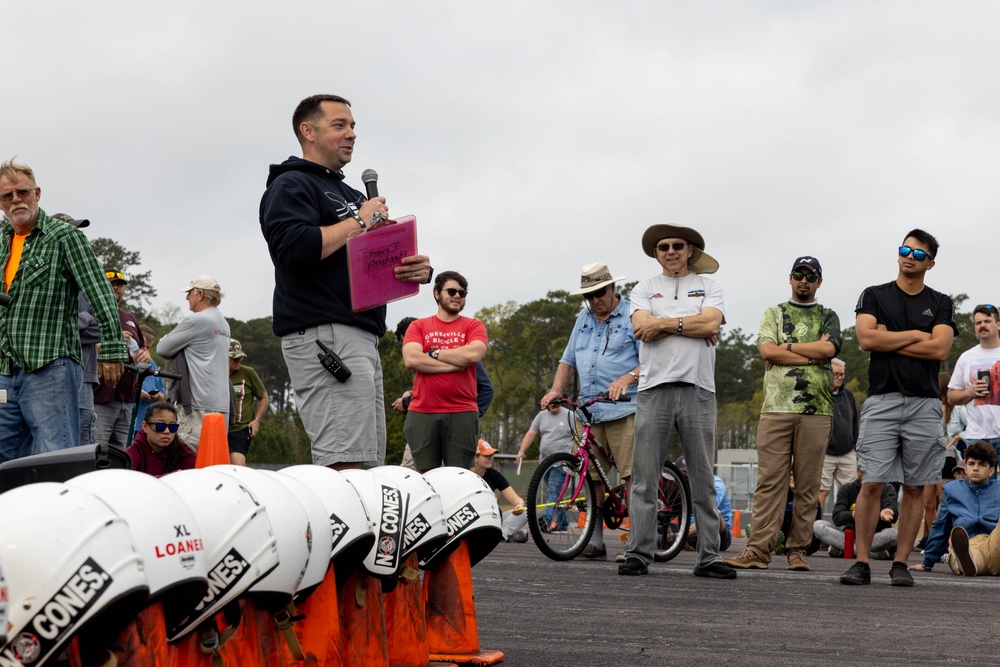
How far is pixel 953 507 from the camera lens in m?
11.3

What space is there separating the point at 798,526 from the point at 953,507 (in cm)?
238

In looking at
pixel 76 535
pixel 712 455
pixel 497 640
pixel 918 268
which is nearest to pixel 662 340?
pixel 712 455

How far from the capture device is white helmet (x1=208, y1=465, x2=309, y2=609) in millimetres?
3363

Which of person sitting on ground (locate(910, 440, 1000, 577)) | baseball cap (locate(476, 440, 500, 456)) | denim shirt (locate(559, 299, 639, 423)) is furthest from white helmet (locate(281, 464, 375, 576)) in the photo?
baseball cap (locate(476, 440, 500, 456))

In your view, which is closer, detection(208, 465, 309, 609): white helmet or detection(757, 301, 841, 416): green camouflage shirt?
detection(208, 465, 309, 609): white helmet

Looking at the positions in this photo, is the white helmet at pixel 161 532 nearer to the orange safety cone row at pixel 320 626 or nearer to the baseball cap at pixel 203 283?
the orange safety cone row at pixel 320 626

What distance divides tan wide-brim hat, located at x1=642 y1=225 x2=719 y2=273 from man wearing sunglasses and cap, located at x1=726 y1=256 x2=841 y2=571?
2.25ft

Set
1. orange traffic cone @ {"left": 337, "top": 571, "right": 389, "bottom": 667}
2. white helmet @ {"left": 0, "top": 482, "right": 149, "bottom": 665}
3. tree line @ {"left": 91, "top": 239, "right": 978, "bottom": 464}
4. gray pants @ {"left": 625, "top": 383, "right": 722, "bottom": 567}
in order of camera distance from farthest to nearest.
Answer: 1. tree line @ {"left": 91, "top": 239, "right": 978, "bottom": 464}
2. gray pants @ {"left": 625, "top": 383, "right": 722, "bottom": 567}
3. orange traffic cone @ {"left": 337, "top": 571, "right": 389, "bottom": 667}
4. white helmet @ {"left": 0, "top": 482, "right": 149, "bottom": 665}

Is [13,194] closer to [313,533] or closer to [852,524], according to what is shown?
[313,533]

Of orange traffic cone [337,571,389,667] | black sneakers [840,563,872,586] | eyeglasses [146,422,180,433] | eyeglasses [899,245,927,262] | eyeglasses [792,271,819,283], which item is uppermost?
eyeglasses [899,245,927,262]

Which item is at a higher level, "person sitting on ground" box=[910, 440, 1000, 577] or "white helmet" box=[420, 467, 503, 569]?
"white helmet" box=[420, 467, 503, 569]

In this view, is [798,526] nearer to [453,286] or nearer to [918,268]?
[918,268]

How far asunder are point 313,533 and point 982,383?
981 centimetres

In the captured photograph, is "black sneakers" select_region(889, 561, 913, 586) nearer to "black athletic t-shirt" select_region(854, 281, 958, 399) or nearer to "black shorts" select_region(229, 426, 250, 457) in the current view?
"black athletic t-shirt" select_region(854, 281, 958, 399)
